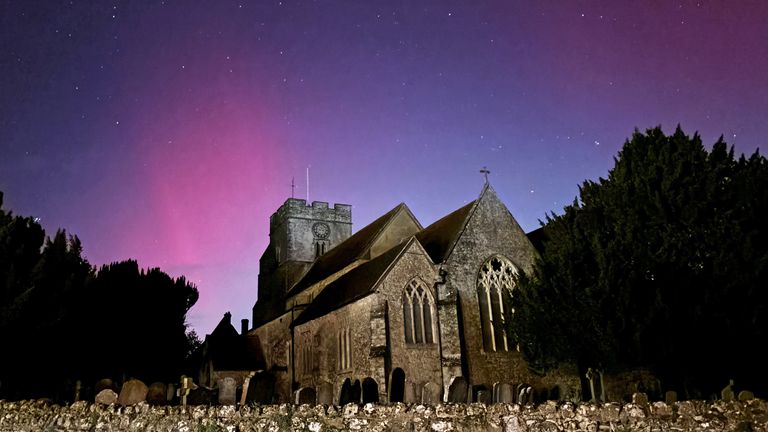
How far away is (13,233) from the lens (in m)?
21.9

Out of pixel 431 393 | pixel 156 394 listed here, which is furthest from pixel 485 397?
pixel 156 394

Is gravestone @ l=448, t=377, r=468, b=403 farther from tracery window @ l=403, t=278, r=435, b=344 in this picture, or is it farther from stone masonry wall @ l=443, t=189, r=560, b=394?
stone masonry wall @ l=443, t=189, r=560, b=394

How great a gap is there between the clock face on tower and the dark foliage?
2535cm

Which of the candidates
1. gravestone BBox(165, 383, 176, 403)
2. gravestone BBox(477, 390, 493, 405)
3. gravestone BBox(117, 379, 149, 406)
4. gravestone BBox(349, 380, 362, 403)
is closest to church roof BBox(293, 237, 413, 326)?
gravestone BBox(349, 380, 362, 403)

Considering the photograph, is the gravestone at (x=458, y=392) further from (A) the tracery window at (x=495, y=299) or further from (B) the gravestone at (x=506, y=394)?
(A) the tracery window at (x=495, y=299)

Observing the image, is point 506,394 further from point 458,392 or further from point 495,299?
point 495,299

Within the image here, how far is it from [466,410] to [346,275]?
2090 cm

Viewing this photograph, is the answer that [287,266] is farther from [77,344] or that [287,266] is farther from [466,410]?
[466,410]

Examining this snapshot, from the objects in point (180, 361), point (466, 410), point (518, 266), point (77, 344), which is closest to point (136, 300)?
point (180, 361)

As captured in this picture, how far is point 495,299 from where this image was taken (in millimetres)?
24656

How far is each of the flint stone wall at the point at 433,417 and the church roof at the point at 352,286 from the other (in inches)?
524

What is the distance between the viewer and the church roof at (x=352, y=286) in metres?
23.7

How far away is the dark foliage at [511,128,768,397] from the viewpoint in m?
17.8

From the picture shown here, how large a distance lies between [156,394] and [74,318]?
1697 centimetres
